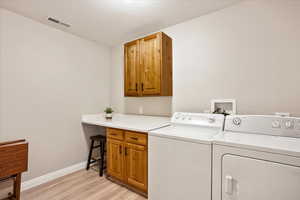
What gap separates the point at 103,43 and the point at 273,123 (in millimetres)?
3107

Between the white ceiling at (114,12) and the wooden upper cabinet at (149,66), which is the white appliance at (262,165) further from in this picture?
the white ceiling at (114,12)

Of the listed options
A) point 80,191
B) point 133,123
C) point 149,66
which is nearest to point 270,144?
point 133,123

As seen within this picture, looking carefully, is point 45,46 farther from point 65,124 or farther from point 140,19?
point 140,19

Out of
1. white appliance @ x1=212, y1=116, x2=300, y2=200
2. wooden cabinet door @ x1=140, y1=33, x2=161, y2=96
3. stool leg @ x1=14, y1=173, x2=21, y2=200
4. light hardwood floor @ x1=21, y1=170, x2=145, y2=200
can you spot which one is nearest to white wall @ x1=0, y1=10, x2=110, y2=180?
light hardwood floor @ x1=21, y1=170, x2=145, y2=200

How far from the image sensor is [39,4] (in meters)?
1.75

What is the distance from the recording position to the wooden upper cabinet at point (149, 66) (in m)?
2.07

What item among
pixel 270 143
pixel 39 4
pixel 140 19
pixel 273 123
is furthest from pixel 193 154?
pixel 39 4

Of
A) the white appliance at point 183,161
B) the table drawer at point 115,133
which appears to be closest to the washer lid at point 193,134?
the white appliance at point 183,161

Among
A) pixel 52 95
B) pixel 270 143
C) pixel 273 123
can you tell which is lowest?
pixel 270 143

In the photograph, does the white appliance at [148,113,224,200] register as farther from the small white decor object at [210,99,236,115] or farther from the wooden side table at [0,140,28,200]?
the wooden side table at [0,140,28,200]

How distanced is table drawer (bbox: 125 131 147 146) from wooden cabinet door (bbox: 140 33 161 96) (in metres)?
0.68

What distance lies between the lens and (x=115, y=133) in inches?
81.3

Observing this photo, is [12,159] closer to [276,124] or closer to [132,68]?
[132,68]

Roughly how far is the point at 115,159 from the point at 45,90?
5.00ft
